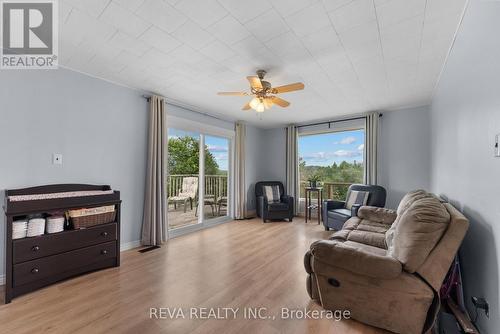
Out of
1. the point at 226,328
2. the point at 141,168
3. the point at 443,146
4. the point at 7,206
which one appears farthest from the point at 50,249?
the point at 443,146

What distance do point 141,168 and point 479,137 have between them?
3.80 meters

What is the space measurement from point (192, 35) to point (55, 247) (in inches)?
99.6

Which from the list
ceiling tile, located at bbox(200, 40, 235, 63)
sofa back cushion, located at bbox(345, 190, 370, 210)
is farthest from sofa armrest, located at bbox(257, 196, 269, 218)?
ceiling tile, located at bbox(200, 40, 235, 63)

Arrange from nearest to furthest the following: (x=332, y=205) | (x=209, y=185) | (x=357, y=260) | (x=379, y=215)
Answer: (x=357, y=260) < (x=379, y=215) < (x=332, y=205) < (x=209, y=185)

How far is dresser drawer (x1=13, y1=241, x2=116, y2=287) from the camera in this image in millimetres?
2002

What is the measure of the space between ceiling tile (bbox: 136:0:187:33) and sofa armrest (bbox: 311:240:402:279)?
7.31ft

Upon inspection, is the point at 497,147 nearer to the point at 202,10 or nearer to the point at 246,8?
the point at 246,8

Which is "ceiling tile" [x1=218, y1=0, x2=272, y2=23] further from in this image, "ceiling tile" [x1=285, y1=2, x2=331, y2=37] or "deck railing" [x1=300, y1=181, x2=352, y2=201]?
"deck railing" [x1=300, y1=181, x2=352, y2=201]

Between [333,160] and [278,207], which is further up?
[333,160]

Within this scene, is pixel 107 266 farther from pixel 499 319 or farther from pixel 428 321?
pixel 499 319

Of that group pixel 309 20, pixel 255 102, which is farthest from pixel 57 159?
pixel 309 20

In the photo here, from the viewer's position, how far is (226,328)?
1633 millimetres

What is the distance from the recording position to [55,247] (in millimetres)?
2205

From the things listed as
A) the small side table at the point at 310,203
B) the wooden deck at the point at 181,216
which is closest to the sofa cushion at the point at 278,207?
the small side table at the point at 310,203
